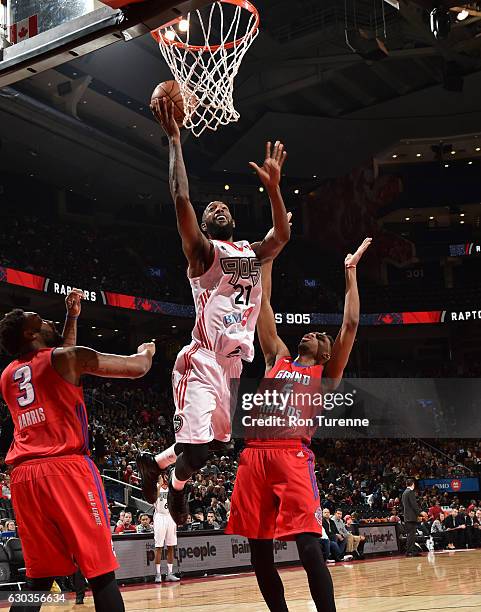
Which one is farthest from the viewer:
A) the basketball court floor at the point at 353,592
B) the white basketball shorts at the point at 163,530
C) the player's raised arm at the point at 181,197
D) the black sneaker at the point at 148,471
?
the white basketball shorts at the point at 163,530

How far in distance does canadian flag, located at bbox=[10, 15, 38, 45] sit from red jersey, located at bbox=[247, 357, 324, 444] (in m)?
2.41

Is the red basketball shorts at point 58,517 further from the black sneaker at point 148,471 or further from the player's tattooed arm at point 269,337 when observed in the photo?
the player's tattooed arm at point 269,337

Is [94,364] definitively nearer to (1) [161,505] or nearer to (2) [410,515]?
(1) [161,505]

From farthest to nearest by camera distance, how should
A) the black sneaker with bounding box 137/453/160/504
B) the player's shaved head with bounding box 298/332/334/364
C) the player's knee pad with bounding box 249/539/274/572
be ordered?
the player's shaved head with bounding box 298/332/334/364 < the player's knee pad with bounding box 249/539/274/572 < the black sneaker with bounding box 137/453/160/504

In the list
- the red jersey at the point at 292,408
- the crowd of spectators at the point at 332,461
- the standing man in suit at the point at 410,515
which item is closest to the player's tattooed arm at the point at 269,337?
the red jersey at the point at 292,408

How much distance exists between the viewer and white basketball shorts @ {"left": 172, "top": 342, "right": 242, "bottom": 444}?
13.5 ft

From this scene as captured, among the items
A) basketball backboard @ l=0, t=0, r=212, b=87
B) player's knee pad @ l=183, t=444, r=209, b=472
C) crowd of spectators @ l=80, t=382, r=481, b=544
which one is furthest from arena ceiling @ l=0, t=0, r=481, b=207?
player's knee pad @ l=183, t=444, r=209, b=472

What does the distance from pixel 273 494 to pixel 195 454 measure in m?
0.72

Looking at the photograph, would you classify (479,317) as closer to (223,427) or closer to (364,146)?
(364,146)

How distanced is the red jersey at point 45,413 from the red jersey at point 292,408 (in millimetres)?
1161

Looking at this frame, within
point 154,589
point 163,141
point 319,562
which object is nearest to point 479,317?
point 163,141

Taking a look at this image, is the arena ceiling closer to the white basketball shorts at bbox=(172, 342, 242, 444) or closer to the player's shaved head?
the player's shaved head

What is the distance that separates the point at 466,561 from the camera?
45.6 feet

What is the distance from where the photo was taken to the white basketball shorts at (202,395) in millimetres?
4125
